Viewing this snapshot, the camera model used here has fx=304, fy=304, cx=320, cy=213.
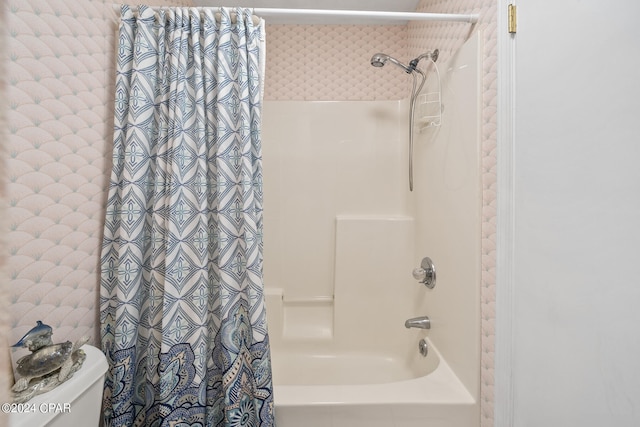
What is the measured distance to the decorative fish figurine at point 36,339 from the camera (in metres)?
0.68

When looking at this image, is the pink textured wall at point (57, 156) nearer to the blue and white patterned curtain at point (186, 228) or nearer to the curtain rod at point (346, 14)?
the blue and white patterned curtain at point (186, 228)

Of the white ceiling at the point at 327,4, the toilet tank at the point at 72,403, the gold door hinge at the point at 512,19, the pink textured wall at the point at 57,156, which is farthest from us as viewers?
the white ceiling at the point at 327,4

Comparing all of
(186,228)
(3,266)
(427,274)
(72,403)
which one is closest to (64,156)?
(186,228)

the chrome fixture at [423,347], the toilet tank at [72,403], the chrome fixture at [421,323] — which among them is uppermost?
the toilet tank at [72,403]

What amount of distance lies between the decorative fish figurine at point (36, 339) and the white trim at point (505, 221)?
1217 mm

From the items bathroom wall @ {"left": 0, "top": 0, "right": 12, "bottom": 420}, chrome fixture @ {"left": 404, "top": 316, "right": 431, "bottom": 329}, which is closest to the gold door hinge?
bathroom wall @ {"left": 0, "top": 0, "right": 12, "bottom": 420}

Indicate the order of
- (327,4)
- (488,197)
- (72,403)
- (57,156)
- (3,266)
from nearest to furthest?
1. (3,266)
2. (72,403)
3. (57,156)
4. (488,197)
5. (327,4)

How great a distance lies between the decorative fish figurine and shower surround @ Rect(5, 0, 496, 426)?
11cm

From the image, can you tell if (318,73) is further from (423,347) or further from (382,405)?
(382,405)

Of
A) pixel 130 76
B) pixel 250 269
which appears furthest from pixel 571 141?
pixel 130 76

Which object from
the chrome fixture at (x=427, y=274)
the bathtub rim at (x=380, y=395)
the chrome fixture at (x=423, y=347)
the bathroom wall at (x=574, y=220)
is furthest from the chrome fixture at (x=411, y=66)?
the bathtub rim at (x=380, y=395)

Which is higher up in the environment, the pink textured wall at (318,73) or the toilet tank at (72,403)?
the pink textured wall at (318,73)

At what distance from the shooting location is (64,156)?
2.95ft

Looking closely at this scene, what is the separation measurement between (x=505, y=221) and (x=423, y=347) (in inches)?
35.3
